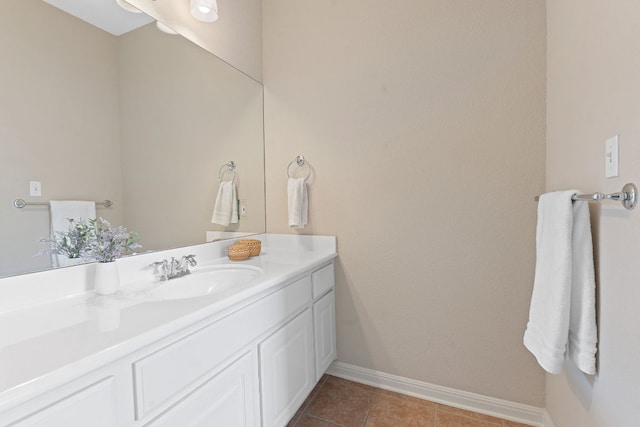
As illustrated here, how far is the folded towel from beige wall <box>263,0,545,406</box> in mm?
64

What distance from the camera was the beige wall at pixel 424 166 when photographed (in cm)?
138

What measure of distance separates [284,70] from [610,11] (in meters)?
1.56

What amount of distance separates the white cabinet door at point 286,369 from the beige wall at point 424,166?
0.39 m

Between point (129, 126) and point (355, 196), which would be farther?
point (355, 196)

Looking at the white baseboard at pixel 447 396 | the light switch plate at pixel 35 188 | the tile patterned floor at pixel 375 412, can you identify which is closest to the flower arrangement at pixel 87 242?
the light switch plate at pixel 35 188

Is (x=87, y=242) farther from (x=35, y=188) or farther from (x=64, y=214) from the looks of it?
(x=35, y=188)

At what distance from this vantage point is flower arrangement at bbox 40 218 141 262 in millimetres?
979

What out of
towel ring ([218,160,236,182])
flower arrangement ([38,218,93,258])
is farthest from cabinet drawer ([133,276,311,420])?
towel ring ([218,160,236,182])

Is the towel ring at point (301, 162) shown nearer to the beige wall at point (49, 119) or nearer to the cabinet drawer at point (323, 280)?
the cabinet drawer at point (323, 280)

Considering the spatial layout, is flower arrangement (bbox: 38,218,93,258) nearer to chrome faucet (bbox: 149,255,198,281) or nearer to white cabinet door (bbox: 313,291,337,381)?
chrome faucet (bbox: 149,255,198,281)

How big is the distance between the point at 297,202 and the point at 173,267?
29.9 inches

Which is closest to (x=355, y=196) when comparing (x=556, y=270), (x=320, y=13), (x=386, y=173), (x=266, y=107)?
(x=386, y=173)

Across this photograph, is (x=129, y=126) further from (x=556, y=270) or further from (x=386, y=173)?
(x=556, y=270)

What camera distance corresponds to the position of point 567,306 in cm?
88
